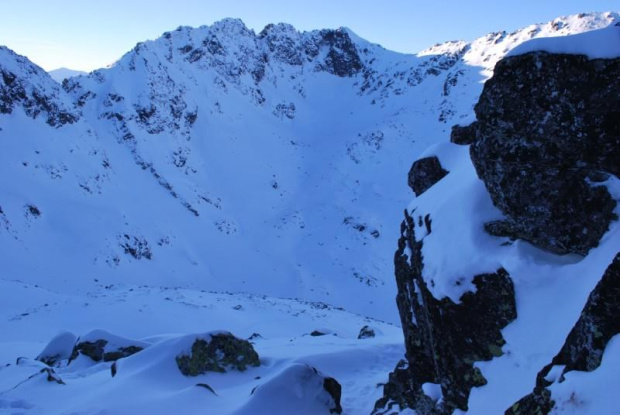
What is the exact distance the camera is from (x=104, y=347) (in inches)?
526

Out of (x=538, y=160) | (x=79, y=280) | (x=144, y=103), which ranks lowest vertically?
(x=79, y=280)

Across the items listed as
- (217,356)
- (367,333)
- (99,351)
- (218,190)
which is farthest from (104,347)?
(218,190)

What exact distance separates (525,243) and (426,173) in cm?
431

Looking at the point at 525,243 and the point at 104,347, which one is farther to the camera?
the point at 104,347

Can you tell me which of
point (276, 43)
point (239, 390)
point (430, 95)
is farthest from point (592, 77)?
point (276, 43)

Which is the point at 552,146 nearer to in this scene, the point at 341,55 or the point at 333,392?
the point at 333,392

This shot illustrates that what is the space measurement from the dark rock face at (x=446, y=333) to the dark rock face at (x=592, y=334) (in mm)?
1518

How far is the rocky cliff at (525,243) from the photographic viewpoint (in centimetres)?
540

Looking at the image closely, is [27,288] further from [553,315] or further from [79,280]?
[553,315]

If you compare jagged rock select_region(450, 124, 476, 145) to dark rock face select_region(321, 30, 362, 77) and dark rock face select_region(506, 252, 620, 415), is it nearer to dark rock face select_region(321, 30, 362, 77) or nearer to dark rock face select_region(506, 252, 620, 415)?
dark rock face select_region(506, 252, 620, 415)

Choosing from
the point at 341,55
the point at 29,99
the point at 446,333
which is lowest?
the point at 446,333

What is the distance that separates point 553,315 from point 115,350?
12155mm

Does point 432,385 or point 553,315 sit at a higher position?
point 553,315

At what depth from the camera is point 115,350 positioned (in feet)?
43.6
